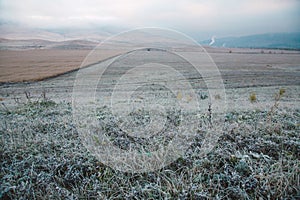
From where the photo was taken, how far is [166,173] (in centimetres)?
310

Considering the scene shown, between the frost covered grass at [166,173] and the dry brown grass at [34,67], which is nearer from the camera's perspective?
the frost covered grass at [166,173]

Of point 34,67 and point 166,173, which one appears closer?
point 166,173

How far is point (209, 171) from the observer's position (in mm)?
3100

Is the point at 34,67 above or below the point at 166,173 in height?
below

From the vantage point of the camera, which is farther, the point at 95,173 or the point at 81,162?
the point at 81,162

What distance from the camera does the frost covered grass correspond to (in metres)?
2.68

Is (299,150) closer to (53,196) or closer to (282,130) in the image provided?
(282,130)

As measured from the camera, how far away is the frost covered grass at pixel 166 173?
2.68m

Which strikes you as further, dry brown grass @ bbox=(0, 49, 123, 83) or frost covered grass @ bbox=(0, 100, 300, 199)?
dry brown grass @ bbox=(0, 49, 123, 83)

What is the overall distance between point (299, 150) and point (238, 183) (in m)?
1.69

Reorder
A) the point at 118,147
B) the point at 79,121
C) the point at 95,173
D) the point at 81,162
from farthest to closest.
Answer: the point at 79,121 → the point at 118,147 → the point at 81,162 → the point at 95,173

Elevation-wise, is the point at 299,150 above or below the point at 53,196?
above

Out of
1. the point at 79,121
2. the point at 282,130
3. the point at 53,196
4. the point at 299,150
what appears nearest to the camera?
the point at 53,196

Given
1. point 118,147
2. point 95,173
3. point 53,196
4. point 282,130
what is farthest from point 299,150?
point 53,196
